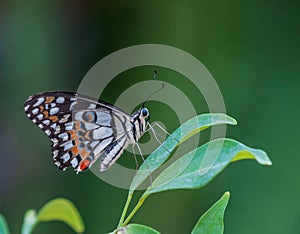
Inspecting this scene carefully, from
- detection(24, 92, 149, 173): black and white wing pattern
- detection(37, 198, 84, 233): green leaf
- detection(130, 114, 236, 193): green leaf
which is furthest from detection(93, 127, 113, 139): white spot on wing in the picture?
detection(37, 198, 84, 233): green leaf

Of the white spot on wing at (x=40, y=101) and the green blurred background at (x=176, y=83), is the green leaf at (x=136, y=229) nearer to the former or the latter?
the white spot on wing at (x=40, y=101)

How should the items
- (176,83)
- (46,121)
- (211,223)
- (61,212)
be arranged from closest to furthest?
(61,212), (211,223), (46,121), (176,83)

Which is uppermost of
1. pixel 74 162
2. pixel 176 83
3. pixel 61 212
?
pixel 61 212

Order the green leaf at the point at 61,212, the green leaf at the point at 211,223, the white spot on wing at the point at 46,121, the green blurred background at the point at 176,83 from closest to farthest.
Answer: the green leaf at the point at 61,212
the green leaf at the point at 211,223
the white spot on wing at the point at 46,121
the green blurred background at the point at 176,83

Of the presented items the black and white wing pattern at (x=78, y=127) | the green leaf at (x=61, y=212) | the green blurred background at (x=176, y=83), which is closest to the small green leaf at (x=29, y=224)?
the green leaf at (x=61, y=212)

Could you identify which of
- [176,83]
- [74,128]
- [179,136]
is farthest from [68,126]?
[176,83]

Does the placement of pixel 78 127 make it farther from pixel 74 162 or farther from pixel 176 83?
pixel 176 83

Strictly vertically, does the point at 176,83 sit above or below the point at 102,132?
below

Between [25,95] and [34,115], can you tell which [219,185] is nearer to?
[25,95]

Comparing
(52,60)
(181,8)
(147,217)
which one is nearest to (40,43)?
(52,60)
